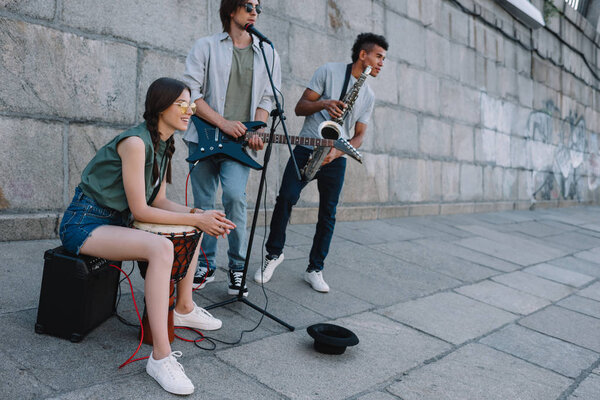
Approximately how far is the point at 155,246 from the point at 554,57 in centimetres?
1257

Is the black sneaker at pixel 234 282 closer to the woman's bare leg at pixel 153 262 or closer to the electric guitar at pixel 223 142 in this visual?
the electric guitar at pixel 223 142

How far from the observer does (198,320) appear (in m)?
2.45

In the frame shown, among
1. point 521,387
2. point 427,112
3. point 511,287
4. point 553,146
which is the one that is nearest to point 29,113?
point 521,387

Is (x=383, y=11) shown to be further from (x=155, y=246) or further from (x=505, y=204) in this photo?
(x=155, y=246)

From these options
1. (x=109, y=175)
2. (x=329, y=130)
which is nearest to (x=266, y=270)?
(x=329, y=130)

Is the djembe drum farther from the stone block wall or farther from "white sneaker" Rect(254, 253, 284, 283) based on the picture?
the stone block wall

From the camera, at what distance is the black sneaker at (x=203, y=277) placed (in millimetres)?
3102

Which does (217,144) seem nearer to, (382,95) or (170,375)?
(170,375)

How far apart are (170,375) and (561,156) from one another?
13.2 metres

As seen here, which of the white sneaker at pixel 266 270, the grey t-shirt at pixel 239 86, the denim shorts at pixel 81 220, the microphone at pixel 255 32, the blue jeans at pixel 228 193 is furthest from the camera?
the white sneaker at pixel 266 270

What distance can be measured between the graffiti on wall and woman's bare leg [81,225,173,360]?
35.5ft

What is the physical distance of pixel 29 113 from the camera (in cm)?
369

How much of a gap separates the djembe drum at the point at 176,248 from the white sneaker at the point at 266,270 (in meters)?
1.17

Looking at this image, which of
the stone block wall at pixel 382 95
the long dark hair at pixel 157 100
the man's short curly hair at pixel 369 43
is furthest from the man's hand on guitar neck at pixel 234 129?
the stone block wall at pixel 382 95
